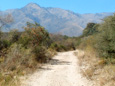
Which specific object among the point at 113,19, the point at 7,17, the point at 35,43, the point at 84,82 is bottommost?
the point at 84,82

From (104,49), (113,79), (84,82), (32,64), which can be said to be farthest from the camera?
(32,64)

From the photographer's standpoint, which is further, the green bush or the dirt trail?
the green bush

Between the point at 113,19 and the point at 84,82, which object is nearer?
the point at 84,82

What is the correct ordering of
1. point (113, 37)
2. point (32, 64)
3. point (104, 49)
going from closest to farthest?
1. point (113, 37)
2. point (104, 49)
3. point (32, 64)

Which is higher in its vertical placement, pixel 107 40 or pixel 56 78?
pixel 107 40

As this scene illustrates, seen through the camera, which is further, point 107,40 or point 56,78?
point 107,40

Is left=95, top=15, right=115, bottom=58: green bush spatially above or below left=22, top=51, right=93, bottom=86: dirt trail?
above

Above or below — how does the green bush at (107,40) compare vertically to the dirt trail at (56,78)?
above

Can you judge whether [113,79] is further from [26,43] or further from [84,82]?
[26,43]

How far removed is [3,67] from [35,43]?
321 inches

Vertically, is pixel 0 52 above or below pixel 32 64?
above

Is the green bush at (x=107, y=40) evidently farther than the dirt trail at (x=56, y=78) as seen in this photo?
Yes

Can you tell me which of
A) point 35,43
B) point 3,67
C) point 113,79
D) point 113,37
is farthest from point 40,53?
point 113,79

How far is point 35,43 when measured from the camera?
1744 cm
